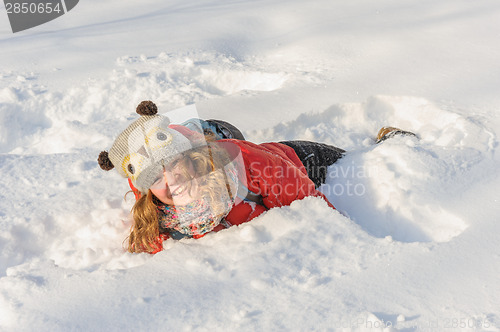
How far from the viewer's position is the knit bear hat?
4.94ft

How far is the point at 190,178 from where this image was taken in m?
1.61

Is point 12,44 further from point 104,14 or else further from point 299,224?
point 299,224

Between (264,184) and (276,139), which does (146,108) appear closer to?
(264,184)

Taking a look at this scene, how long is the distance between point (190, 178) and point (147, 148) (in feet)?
0.66

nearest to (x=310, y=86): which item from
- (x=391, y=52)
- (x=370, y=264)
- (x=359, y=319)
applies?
(x=391, y=52)

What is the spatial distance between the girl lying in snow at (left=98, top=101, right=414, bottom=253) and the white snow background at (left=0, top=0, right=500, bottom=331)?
0.09m

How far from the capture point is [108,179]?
2.20 meters

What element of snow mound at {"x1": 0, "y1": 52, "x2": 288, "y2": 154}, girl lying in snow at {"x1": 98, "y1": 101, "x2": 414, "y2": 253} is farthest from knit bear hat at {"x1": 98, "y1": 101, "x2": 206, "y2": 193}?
snow mound at {"x1": 0, "y1": 52, "x2": 288, "y2": 154}

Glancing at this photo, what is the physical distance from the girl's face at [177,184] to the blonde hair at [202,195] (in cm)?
3

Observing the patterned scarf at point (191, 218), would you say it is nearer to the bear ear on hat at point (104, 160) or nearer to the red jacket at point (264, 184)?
the red jacket at point (264, 184)

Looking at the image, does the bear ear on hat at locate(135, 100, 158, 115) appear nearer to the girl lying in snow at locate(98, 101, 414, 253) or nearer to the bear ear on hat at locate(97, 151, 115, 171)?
the girl lying in snow at locate(98, 101, 414, 253)

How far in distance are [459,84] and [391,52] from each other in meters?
0.62

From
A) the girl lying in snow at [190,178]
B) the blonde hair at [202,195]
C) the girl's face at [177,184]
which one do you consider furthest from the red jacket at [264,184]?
the girl's face at [177,184]

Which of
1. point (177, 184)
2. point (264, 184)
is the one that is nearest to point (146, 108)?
point (177, 184)
